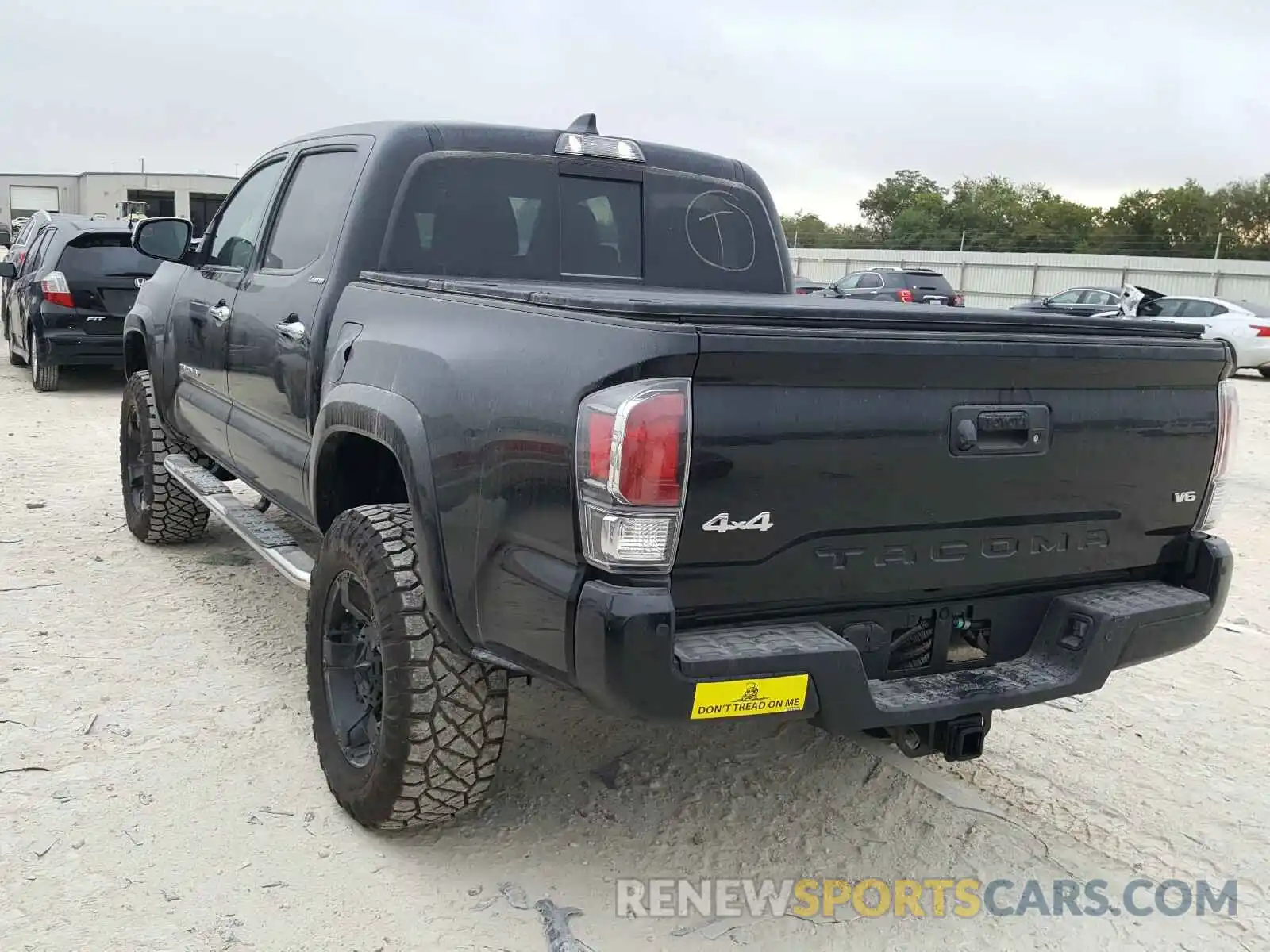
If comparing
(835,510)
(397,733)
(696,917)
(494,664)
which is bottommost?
(696,917)

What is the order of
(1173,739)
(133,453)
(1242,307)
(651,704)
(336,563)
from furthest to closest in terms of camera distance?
1. (1242,307)
2. (133,453)
3. (1173,739)
4. (336,563)
5. (651,704)

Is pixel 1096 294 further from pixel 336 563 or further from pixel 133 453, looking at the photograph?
pixel 336 563

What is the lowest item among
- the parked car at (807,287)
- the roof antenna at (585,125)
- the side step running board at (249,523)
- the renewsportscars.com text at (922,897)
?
the renewsportscars.com text at (922,897)

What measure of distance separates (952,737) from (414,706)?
1378mm

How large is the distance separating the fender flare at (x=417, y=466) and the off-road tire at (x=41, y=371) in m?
9.69

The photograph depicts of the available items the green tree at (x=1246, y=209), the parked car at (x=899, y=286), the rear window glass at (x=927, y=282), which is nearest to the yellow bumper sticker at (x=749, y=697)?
the parked car at (x=899, y=286)

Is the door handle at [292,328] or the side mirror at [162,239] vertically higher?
the side mirror at [162,239]

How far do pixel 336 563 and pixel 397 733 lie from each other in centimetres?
59

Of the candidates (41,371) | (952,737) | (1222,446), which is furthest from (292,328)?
(41,371)

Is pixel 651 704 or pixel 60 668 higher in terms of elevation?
pixel 651 704

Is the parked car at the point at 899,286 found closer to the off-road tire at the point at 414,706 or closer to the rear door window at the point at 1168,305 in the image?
the rear door window at the point at 1168,305

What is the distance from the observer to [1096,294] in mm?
21953

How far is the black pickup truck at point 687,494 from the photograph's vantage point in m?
2.36

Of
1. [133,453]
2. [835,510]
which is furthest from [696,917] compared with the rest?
[133,453]
